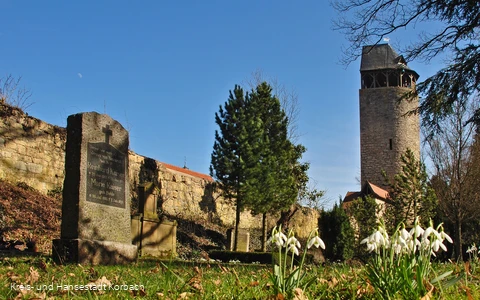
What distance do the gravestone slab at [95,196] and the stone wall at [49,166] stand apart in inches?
237

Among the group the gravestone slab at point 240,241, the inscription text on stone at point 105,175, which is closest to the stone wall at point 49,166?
the gravestone slab at point 240,241

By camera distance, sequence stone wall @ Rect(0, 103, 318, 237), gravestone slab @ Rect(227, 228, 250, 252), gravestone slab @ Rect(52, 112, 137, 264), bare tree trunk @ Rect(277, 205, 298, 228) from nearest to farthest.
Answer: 1. gravestone slab @ Rect(52, 112, 137, 264)
2. stone wall @ Rect(0, 103, 318, 237)
3. gravestone slab @ Rect(227, 228, 250, 252)
4. bare tree trunk @ Rect(277, 205, 298, 228)

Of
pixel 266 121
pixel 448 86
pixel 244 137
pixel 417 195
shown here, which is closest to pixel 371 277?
pixel 448 86

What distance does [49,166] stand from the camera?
15.5 meters

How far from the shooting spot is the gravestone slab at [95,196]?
7.94 metres

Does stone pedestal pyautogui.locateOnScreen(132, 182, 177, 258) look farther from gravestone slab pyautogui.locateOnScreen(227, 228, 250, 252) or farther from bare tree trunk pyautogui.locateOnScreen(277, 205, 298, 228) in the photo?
bare tree trunk pyautogui.locateOnScreen(277, 205, 298, 228)

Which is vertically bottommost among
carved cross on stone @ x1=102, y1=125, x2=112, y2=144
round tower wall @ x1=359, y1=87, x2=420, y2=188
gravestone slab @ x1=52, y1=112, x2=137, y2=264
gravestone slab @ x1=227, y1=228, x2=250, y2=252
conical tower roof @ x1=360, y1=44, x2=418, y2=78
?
gravestone slab @ x1=227, y1=228, x2=250, y2=252

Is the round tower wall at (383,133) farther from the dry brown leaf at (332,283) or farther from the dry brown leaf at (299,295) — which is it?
the dry brown leaf at (299,295)

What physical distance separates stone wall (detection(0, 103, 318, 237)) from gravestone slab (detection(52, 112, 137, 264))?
237 inches

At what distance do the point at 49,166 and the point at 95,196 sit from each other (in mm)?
7837

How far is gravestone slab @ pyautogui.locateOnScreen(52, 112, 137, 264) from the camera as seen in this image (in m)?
7.94

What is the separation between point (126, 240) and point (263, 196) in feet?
40.5

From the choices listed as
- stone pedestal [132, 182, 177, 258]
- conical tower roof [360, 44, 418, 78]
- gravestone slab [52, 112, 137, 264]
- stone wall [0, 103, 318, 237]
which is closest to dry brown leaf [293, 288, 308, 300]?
gravestone slab [52, 112, 137, 264]

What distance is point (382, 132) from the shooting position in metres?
54.1
